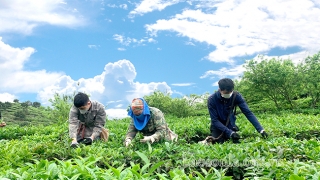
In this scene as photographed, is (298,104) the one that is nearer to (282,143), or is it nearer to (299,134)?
(299,134)

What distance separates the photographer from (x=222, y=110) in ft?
17.5

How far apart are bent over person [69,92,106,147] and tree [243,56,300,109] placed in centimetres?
1107

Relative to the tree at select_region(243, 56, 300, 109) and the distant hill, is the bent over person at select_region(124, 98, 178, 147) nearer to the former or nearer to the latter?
the tree at select_region(243, 56, 300, 109)

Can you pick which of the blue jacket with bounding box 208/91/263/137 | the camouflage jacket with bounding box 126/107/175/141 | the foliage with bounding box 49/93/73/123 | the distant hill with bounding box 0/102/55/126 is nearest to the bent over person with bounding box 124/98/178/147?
the camouflage jacket with bounding box 126/107/175/141

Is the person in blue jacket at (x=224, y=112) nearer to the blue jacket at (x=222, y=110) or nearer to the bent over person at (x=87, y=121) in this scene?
the blue jacket at (x=222, y=110)

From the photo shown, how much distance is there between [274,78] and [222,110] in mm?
10506

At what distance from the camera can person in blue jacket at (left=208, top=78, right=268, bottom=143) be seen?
505 cm

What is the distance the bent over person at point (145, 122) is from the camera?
4668 millimetres

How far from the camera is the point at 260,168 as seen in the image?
3.03 metres

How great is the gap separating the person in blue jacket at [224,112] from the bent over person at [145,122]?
783mm

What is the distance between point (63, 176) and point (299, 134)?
5508 millimetres

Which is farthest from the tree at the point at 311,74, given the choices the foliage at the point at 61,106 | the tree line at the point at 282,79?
the foliage at the point at 61,106

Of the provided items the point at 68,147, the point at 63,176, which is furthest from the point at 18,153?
the point at 63,176

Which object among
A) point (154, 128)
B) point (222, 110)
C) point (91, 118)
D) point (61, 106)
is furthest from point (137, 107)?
point (61, 106)
